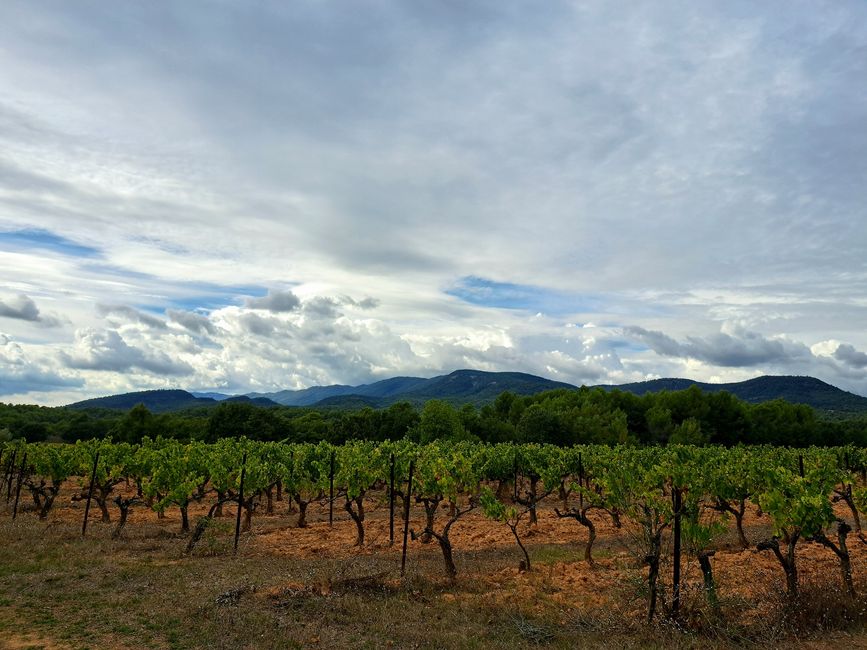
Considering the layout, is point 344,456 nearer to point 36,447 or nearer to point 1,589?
point 1,589

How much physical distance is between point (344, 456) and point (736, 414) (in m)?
72.6

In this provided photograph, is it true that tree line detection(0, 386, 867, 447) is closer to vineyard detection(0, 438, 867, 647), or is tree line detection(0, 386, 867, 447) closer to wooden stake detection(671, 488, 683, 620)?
vineyard detection(0, 438, 867, 647)

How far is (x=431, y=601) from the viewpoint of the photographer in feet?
45.3

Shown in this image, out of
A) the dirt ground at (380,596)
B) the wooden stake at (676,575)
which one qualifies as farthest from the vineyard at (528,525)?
the dirt ground at (380,596)

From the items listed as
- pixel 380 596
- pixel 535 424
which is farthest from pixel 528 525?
pixel 535 424

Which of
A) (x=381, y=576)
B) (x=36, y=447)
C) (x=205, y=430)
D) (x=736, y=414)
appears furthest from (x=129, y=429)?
(x=736, y=414)

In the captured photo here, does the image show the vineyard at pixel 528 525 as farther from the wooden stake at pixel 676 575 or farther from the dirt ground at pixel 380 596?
the dirt ground at pixel 380 596

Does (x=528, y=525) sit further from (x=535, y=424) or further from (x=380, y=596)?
(x=535, y=424)

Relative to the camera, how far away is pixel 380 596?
46.0 feet

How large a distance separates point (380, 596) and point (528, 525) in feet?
45.6

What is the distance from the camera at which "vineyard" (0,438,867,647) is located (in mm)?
11836

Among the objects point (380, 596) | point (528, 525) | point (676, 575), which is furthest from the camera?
point (528, 525)

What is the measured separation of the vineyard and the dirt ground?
0.15 m

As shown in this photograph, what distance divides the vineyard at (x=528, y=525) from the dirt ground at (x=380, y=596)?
15 centimetres
